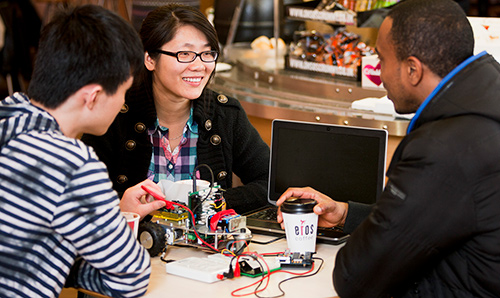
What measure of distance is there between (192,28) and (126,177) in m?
0.65

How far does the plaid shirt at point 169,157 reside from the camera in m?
2.60

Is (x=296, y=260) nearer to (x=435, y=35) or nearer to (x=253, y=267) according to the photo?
(x=253, y=267)

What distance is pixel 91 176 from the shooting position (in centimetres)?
149

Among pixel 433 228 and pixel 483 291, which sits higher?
pixel 433 228

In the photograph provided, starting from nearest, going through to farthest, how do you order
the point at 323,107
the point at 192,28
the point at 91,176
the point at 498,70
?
1. the point at 91,176
2. the point at 498,70
3. the point at 192,28
4. the point at 323,107

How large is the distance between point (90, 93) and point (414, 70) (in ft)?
2.79

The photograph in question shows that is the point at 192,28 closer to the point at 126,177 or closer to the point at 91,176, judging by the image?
the point at 126,177

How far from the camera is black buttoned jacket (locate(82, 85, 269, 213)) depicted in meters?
2.56

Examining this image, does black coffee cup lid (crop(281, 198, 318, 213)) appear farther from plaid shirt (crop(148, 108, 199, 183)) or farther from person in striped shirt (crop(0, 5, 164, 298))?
plaid shirt (crop(148, 108, 199, 183))

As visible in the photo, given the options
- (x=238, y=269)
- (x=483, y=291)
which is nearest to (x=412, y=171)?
(x=483, y=291)

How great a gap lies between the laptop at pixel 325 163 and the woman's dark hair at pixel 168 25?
1.61ft

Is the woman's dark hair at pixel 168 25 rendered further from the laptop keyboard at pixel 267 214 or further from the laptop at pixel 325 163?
the laptop keyboard at pixel 267 214

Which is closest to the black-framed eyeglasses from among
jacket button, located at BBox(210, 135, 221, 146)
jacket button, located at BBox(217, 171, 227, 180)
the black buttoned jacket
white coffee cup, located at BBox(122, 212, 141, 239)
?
the black buttoned jacket

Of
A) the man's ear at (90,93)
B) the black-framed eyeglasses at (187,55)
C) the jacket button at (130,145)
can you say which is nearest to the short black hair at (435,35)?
the man's ear at (90,93)
